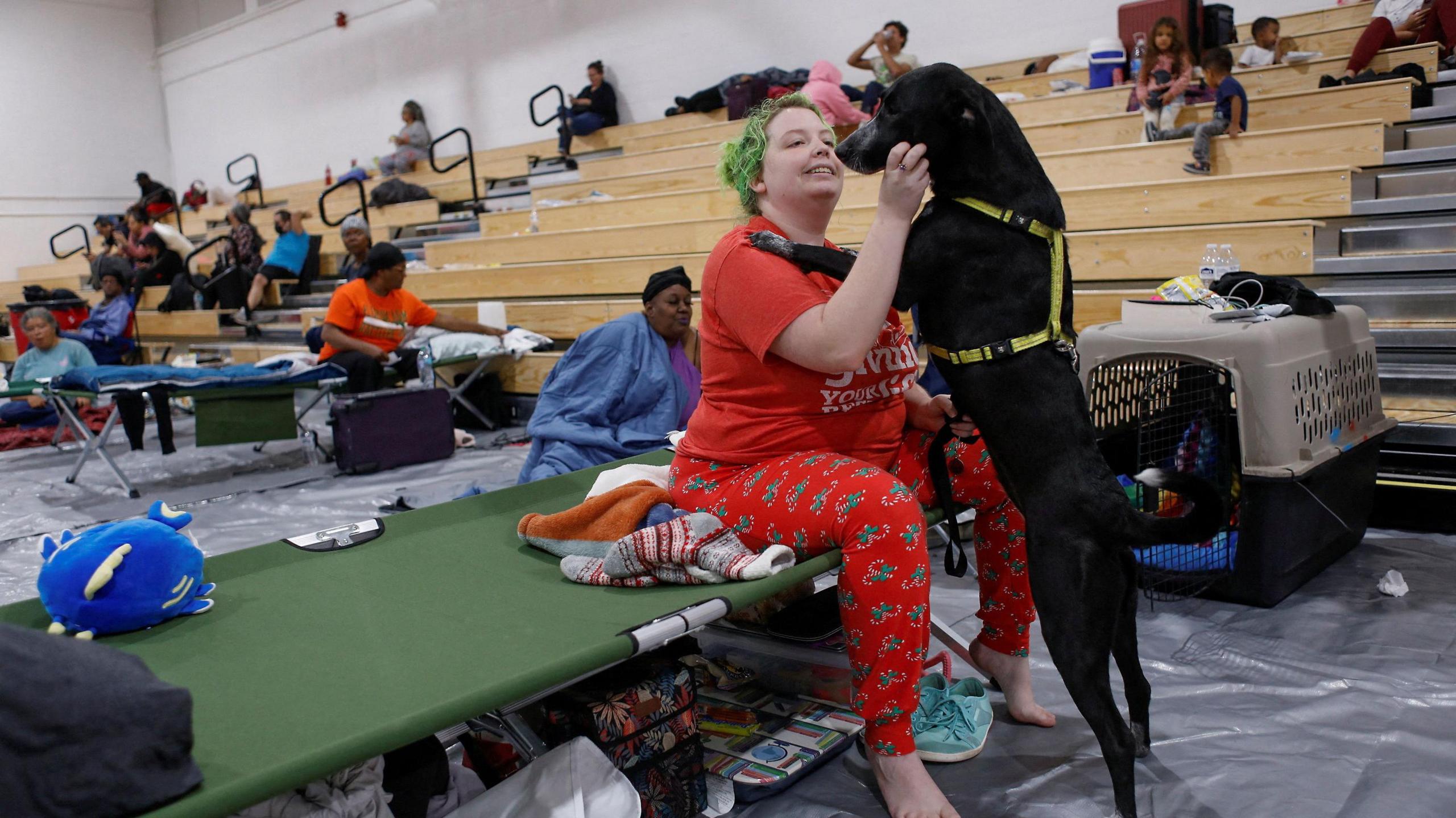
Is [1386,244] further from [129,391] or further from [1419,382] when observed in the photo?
[129,391]

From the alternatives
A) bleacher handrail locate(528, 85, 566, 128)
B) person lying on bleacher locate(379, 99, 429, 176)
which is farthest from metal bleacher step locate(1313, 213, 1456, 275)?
person lying on bleacher locate(379, 99, 429, 176)

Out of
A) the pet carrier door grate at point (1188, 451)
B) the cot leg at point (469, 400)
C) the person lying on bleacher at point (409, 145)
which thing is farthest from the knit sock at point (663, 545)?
the person lying on bleacher at point (409, 145)

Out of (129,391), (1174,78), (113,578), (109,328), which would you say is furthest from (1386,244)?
(109,328)

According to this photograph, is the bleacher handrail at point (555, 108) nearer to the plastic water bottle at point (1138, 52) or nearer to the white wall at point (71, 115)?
the plastic water bottle at point (1138, 52)

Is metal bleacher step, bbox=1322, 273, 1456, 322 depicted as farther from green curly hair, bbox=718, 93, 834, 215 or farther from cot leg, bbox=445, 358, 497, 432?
cot leg, bbox=445, 358, 497, 432

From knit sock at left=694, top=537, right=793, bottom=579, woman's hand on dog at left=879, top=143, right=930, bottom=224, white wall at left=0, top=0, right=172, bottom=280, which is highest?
white wall at left=0, top=0, right=172, bottom=280

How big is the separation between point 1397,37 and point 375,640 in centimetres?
598

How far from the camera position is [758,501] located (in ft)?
5.04

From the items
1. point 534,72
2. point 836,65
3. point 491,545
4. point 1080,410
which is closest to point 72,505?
point 491,545

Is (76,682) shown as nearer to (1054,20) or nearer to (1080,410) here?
(1080,410)

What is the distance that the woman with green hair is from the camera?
1.42 m

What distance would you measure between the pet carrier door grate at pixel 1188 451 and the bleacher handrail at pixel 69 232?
1379 centimetres

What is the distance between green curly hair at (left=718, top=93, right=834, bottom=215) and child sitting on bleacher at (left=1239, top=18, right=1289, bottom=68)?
5.05 metres

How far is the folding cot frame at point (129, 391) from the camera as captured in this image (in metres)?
→ 4.20
